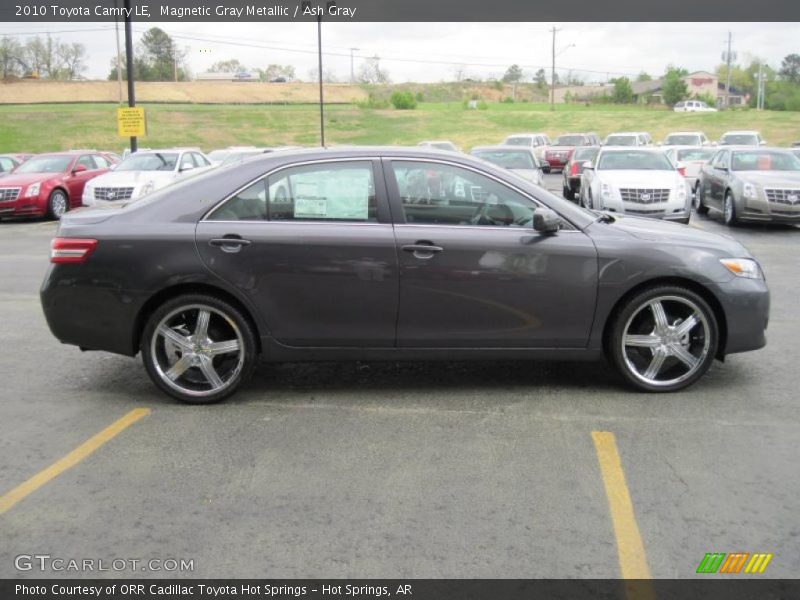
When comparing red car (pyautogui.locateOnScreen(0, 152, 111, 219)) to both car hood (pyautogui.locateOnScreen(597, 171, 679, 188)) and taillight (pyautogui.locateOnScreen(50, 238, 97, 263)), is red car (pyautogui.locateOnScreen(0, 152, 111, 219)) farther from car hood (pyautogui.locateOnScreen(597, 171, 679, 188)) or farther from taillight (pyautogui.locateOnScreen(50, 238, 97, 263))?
taillight (pyautogui.locateOnScreen(50, 238, 97, 263))

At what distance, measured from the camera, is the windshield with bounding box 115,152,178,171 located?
63.9ft

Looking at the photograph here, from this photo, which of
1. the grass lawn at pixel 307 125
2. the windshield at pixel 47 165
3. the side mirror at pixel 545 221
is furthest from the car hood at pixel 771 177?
the grass lawn at pixel 307 125

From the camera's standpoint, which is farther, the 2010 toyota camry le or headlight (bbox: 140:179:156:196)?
headlight (bbox: 140:179:156:196)

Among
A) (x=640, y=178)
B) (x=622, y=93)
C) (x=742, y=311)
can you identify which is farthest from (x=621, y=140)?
(x=622, y=93)

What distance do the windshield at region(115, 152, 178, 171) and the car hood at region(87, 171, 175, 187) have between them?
0.57 meters

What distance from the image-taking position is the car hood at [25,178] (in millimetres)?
18562

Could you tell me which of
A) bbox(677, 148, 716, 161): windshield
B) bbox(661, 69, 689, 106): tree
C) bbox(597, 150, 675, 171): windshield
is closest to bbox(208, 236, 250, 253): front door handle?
bbox(597, 150, 675, 171): windshield

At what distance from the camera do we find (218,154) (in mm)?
25734

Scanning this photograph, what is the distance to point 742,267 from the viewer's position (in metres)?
5.46

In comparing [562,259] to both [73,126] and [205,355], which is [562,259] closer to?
[205,355]

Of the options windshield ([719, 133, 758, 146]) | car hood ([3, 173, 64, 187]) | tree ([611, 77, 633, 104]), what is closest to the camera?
car hood ([3, 173, 64, 187])

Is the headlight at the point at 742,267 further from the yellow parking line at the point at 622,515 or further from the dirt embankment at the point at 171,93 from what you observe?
the dirt embankment at the point at 171,93
